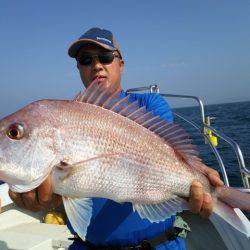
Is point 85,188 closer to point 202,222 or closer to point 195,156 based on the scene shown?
point 195,156

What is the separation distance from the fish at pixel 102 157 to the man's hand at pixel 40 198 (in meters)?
0.05

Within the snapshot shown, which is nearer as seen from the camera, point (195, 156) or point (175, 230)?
point (195, 156)

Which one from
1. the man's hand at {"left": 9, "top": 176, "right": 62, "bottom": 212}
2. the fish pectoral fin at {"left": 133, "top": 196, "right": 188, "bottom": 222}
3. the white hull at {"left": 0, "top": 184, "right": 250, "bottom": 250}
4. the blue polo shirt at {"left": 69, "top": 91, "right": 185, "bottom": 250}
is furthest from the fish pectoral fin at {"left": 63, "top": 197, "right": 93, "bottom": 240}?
the white hull at {"left": 0, "top": 184, "right": 250, "bottom": 250}

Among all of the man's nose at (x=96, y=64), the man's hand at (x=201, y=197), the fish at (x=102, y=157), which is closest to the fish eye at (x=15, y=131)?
the fish at (x=102, y=157)

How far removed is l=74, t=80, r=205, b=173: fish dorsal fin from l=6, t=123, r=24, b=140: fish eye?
42cm

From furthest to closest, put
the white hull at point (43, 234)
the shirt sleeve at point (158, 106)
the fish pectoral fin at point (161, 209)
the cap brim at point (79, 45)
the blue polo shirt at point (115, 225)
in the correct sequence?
1. the white hull at point (43, 234)
2. the cap brim at point (79, 45)
3. the shirt sleeve at point (158, 106)
4. the blue polo shirt at point (115, 225)
5. the fish pectoral fin at point (161, 209)

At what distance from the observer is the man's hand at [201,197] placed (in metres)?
2.32

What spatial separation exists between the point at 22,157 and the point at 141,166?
80 centimetres

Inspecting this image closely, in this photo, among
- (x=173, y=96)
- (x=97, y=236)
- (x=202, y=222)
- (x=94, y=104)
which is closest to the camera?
(x=94, y=104)

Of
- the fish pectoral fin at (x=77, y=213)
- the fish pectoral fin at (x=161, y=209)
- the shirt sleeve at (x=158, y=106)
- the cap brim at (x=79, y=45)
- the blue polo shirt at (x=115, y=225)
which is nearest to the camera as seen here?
the fish pectoral fin at (x=77, y=213)

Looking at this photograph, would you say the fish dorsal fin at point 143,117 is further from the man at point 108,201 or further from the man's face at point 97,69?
the man's face at point 97,69

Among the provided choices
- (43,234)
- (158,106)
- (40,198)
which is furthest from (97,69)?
(43,234)

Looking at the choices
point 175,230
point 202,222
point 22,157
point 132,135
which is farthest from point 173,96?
point 22,157

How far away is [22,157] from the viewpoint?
2092mm
